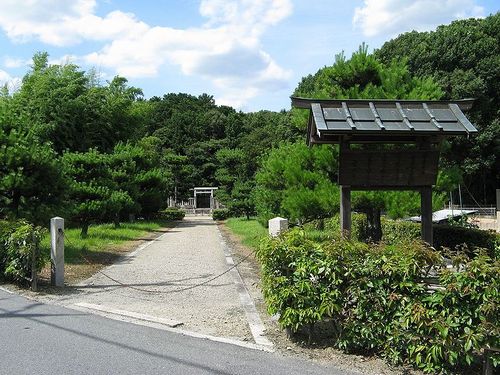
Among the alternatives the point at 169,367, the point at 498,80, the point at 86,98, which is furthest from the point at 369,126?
the point at 498,80

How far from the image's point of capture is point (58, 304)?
7.56 metres

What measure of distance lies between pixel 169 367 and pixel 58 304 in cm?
366

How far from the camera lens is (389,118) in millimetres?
7246

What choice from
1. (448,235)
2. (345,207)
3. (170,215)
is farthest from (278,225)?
(170,215)

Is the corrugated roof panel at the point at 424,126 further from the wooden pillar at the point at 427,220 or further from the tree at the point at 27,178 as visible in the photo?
the tree at the point at 27,178

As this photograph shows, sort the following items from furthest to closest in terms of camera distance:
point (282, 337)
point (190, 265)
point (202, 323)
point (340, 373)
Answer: point (190, 265)
point (202, 323)
point (282, 337)
point (340, 373)

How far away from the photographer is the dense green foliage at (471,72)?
35031mm

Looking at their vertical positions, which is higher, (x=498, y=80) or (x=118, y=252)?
(x=498, y=80)

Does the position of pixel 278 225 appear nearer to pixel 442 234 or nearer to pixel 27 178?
pixel 442 234

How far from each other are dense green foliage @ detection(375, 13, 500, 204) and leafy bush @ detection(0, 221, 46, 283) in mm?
30574

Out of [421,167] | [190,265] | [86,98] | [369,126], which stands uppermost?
[86,98]

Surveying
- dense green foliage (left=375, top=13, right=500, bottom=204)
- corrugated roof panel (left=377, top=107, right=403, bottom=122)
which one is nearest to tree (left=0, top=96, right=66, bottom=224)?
corrugated roof panel (left=377, top=107, right=403, bottom=122)

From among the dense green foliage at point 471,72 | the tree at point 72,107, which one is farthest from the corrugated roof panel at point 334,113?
the dense green foliage at point 471,72

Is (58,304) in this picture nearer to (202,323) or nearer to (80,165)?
(202,323)
